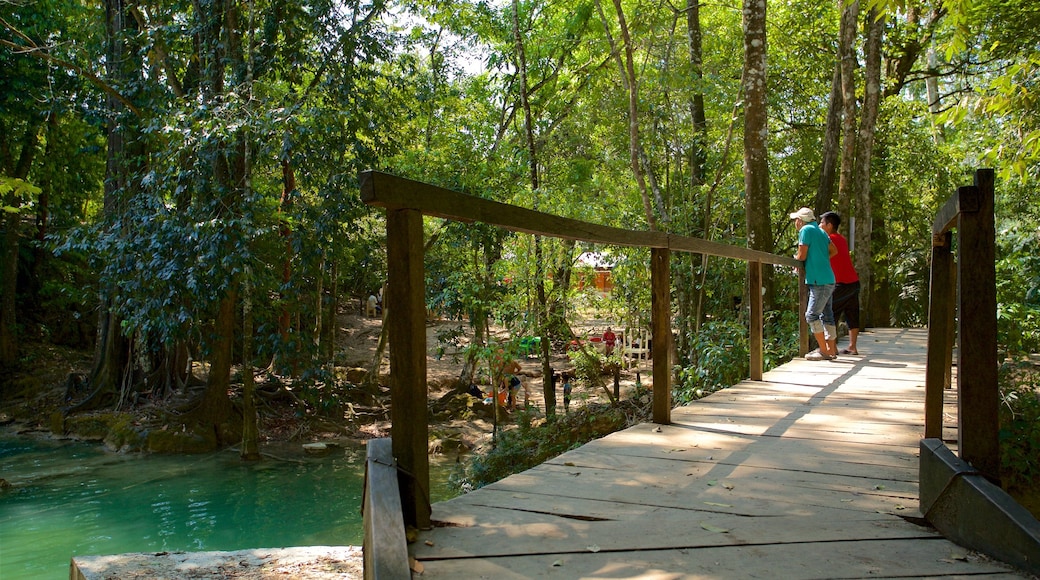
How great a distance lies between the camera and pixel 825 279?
25.7 ft

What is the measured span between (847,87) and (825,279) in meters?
5.86

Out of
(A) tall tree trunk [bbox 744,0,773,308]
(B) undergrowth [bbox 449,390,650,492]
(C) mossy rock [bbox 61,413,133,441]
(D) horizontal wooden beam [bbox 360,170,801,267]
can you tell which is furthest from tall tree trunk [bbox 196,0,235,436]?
(D) horizontal wooden beam [bbox 360,170,801,267]

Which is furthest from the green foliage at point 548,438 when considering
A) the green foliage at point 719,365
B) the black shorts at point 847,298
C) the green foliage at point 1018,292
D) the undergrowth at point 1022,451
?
the undergrowth at point 1022,451

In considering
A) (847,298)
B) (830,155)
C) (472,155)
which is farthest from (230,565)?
(830,155)

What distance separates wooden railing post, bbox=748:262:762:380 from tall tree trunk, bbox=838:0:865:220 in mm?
6382

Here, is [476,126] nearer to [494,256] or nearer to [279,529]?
[494,256]

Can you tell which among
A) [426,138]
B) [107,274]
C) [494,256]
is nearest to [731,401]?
[494,256]

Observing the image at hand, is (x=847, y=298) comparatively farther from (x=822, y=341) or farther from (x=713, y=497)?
(x=713, y=497)

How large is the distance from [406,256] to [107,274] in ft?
39.8

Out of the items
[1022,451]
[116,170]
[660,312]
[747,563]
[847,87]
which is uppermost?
[847,87]

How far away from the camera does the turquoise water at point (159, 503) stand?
10.6 meters

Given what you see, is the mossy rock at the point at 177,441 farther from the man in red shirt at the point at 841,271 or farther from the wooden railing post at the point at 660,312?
the wooden railing post at the point at 660,312

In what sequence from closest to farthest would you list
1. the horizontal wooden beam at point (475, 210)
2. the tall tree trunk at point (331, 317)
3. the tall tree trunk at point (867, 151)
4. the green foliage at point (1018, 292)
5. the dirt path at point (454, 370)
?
the horizontal wooden beam at point (475, 210)
the green foliage at point (1018, 292)
the tall tree trunk at point (867, 151)
the dirt path at point (454, 370)
the tall tree trunk at point (331, 317)

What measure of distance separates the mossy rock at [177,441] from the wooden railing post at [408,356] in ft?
47.2
